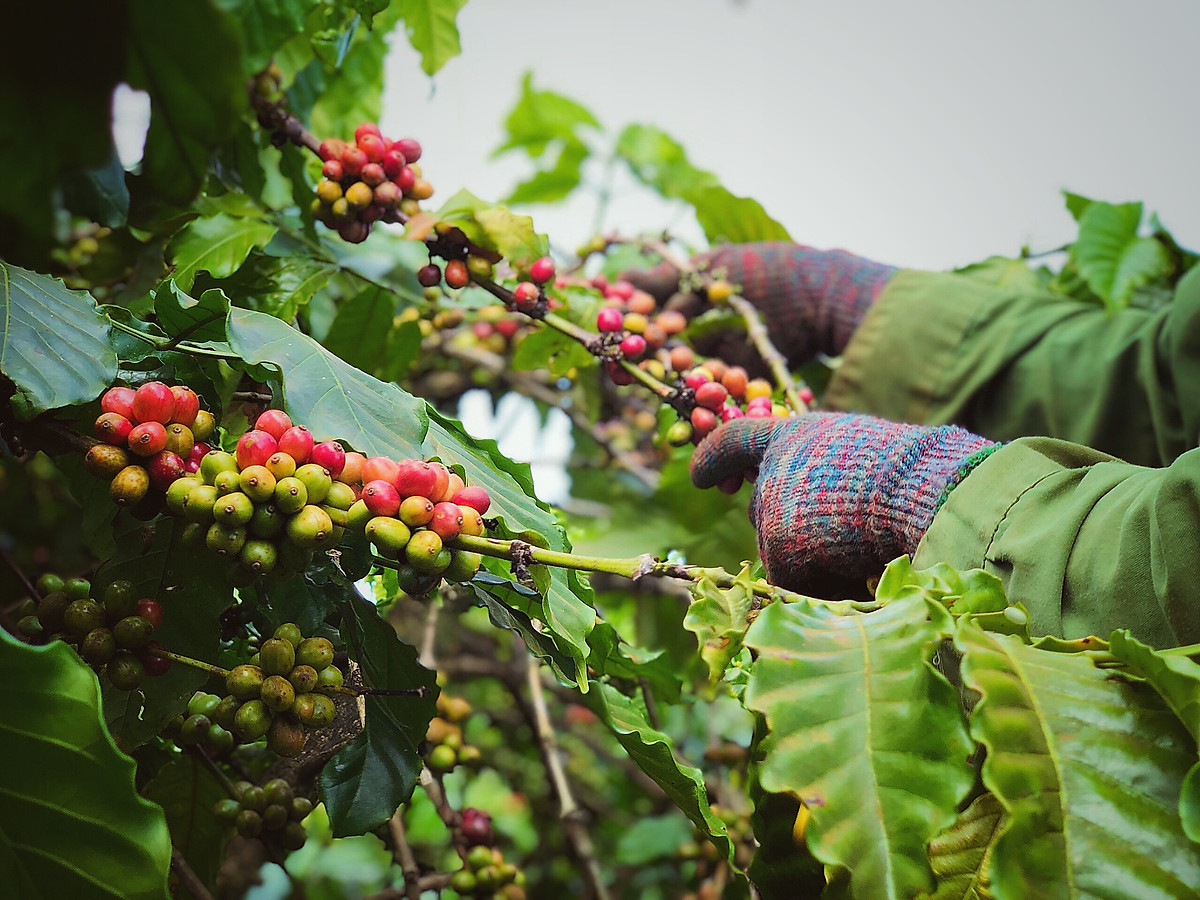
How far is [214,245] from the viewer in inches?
36.0

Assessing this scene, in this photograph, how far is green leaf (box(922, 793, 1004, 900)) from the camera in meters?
0.49

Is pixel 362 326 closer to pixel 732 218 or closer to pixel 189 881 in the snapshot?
pixel 189 881

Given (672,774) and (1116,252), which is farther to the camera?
(1116,252)

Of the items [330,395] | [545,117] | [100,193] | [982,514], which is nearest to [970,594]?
[982,514]

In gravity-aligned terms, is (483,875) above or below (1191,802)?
below

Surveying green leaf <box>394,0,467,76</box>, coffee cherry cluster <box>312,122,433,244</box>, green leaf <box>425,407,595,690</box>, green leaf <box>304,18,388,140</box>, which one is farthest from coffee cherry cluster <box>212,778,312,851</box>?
green leaf <box>304,18,388,140</box>

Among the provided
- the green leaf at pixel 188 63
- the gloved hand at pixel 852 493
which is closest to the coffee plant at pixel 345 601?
the green leaf at pixel 188 63

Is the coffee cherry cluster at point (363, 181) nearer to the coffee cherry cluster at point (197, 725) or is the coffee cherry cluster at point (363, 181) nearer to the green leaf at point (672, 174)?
the coffee cherry cluster at point (197, 725)

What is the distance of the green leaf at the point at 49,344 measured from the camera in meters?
0.54

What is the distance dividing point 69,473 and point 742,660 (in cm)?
55

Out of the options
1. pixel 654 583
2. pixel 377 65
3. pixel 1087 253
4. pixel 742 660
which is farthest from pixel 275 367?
pixel 1087 253

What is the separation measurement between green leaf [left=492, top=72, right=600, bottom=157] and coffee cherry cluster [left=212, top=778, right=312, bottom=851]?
1568 mm

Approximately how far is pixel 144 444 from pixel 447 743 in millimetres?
650

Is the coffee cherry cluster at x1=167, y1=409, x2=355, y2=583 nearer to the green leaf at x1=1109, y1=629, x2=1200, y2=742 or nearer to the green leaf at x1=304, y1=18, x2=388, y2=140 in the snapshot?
the green leaf at x1=1109, y1=629, x2=1200, y2=742
